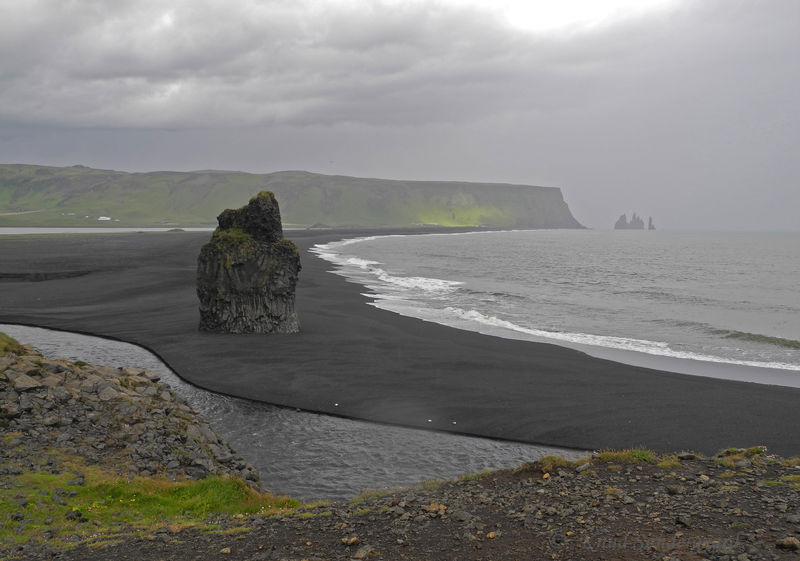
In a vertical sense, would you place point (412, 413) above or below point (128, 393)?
below

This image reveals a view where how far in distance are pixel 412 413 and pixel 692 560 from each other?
47.7ft

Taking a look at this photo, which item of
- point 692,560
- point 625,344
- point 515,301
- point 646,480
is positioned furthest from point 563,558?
point 515,301

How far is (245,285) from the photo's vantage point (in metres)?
37.2

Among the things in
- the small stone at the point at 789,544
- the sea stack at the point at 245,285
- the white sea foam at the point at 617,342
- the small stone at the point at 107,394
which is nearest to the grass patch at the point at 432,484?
the small stone at the point at 789,544

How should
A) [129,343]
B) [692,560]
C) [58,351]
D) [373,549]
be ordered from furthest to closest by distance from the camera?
[129,343] < [58,351] < [373,549] < [692,560]

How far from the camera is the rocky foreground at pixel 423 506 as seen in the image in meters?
11.7

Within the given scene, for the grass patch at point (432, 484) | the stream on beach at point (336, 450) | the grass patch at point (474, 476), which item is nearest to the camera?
the grass patch at point (432, 484)

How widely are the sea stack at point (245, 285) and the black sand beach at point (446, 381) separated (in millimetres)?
1402

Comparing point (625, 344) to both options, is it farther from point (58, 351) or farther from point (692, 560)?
point (58, 351)

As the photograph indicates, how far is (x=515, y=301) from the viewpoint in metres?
61.2

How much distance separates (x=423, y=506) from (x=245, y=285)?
26.0 meters

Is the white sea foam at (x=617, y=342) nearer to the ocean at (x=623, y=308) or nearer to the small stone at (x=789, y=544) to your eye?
the ocean at (x=623, y=308)

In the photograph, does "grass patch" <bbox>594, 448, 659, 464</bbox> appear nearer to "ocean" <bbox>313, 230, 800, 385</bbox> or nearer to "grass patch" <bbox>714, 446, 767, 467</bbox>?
"grass patch" <bbox>714, 446, 767, 467</bbox>

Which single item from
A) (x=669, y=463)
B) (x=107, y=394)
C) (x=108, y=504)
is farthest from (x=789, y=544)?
(x=107, y=394)
